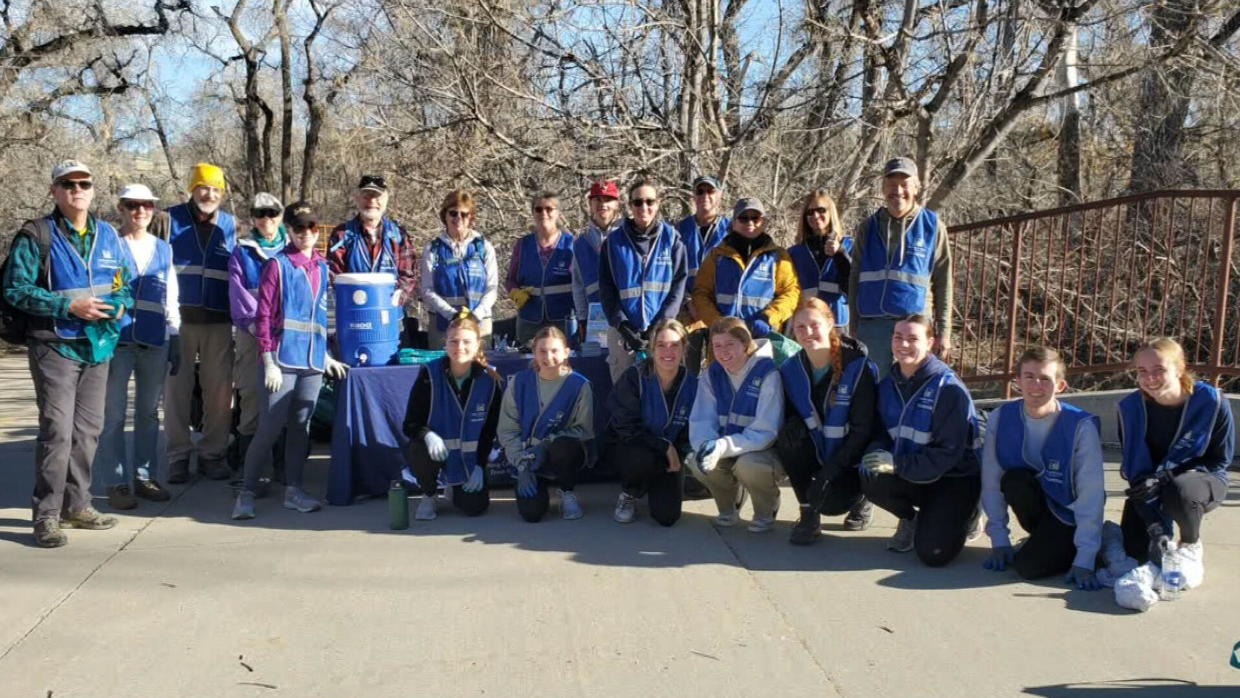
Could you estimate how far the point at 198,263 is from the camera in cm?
618

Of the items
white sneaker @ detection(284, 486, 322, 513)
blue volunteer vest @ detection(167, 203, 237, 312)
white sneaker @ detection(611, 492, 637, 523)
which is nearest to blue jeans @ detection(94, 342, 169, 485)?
blue volunteer vest @ detection(167, 203, 237, 312)

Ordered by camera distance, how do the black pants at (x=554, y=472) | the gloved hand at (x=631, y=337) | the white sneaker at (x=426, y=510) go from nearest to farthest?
1. the black pants at (x=554, y=472)
2. the white sneaker at (x=426, y=510)
3. the gloved hand at (x=631, y=337)

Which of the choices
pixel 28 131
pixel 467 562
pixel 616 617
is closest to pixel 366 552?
pixel 467 562

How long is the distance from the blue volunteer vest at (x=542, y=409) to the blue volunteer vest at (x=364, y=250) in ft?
4.60

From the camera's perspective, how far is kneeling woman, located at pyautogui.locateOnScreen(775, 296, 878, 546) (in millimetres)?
5035

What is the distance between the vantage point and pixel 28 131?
20.3 metres

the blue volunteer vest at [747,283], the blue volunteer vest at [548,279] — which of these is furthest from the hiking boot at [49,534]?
the blue volunteer vest at [747,283]

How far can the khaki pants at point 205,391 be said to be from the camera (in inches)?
247

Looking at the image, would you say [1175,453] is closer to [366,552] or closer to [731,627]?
[731,627]

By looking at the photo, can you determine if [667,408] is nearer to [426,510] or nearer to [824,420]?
[824,420]

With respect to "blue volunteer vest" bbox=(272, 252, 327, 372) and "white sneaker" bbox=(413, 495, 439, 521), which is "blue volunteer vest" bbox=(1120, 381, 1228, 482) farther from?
"blue volunteer vest" bbox=(272, 252, 327, 372)

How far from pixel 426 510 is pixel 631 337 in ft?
4.91

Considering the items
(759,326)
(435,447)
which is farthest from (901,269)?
(435,447)

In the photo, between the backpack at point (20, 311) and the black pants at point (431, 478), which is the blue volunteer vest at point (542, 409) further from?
the backpack at point (20, 311)
